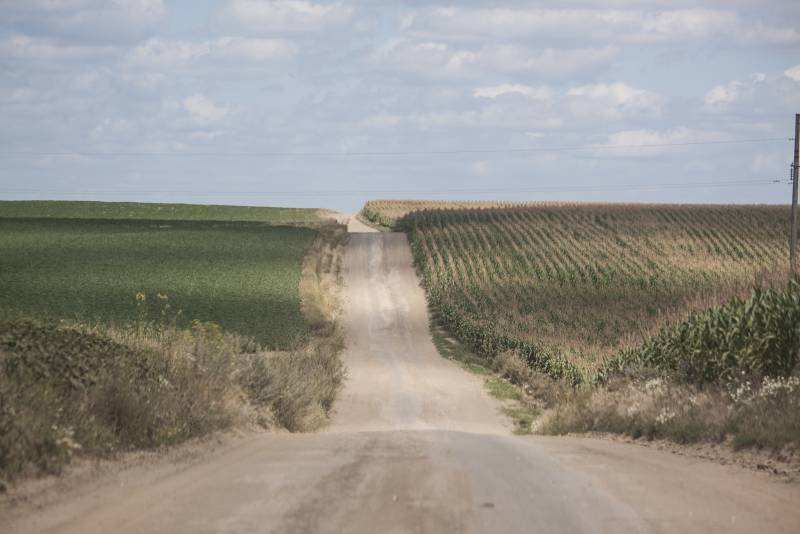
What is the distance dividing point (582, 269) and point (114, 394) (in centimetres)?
4578

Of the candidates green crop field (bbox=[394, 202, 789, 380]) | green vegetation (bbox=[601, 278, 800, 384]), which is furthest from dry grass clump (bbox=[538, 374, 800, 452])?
green crop field (bbox=[394, 202, 789, 380])

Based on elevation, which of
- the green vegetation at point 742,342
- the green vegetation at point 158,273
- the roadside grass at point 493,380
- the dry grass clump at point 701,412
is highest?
the green vegetation at point 742,342

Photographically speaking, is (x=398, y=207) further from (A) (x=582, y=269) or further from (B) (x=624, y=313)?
(B) (x=624, y=313)

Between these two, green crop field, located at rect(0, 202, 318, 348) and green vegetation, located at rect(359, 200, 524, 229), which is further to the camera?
green vegetation, located at rect(359, 200, 524, 229)

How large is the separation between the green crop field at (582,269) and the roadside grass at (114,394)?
601 inches

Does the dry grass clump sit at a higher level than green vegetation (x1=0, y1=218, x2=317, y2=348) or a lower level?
higher

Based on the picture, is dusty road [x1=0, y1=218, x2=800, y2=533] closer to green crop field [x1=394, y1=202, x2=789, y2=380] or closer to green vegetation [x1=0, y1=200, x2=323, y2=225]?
green crop field [x1=394, y1=202, x2=789, y2=380]

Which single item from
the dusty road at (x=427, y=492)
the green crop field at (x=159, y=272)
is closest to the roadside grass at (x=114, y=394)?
the dusty road at (x=427, y=492)

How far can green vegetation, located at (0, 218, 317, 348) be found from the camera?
3884 cm

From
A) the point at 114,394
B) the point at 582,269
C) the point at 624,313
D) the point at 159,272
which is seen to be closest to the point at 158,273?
the point at 159,272

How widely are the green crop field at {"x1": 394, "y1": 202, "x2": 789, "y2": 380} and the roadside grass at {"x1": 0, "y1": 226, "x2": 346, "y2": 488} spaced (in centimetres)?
1527

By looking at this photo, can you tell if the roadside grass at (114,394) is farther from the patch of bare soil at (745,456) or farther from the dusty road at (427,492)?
the patch of bare soil at (745,456)

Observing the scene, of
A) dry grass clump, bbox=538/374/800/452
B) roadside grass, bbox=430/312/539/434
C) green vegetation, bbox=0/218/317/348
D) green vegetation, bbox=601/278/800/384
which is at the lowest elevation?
roadside grass, bbox=430/312/539/434

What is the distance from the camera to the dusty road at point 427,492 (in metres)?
8.33
